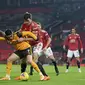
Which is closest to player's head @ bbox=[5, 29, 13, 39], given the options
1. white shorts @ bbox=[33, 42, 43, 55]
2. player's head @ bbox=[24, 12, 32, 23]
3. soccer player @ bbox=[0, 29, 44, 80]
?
A: soccer player @ bbox=[0, 29, 44, 80]

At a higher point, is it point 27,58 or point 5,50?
point 27,58

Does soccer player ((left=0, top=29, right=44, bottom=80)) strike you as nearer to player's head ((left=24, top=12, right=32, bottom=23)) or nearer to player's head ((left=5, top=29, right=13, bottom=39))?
player's head ((left=5, top=29, right=13, bottom=39))

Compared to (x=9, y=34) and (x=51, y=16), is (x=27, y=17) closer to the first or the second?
(x=9, y=34)

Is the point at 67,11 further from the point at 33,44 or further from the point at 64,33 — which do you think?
the point at 33,44

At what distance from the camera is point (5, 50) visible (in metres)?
28.8

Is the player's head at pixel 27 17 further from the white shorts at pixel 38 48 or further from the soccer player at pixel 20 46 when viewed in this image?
the white shorts at pixel 38 48

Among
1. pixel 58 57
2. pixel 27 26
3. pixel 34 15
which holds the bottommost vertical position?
pixel 58 57

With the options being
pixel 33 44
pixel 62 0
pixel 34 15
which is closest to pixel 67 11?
pixel 62 0

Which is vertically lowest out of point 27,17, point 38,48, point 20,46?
point 38,48

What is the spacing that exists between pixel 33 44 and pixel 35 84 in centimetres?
202

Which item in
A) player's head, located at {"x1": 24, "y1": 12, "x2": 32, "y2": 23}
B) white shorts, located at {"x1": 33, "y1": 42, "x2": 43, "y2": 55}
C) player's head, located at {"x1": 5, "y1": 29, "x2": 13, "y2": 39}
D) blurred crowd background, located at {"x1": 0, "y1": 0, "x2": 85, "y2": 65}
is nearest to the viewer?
player's head, located at {"x1": 5, "y1": 29, "x2": 13, "y2": 39}

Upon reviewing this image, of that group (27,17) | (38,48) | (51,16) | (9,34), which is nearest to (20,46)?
(9,34)

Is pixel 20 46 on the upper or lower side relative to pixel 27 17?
lower

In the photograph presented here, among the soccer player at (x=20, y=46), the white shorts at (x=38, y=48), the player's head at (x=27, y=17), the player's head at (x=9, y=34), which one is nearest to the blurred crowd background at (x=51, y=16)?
the white shorts at (x=38, y=48)
